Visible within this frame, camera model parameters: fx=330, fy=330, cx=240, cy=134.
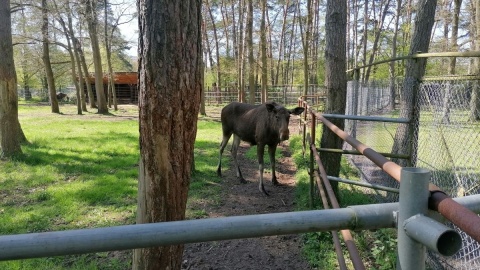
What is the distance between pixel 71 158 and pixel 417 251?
930 cm

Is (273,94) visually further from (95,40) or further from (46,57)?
(46,57)

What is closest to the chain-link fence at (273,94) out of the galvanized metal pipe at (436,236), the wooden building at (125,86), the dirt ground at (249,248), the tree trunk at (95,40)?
the wooden building at (125,86)

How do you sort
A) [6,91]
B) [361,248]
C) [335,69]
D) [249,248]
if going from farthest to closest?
[6,91] → [335,69] → [249,248] → [361,248]

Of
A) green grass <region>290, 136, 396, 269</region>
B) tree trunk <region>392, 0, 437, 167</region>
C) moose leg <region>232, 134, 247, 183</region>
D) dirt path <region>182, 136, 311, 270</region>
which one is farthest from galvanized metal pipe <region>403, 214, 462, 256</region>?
moose leg <region>232, 134, 247, 183</region>

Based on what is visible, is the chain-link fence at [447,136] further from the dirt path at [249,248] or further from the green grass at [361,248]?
the dirt path at [249,248]

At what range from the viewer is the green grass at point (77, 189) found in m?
4.69

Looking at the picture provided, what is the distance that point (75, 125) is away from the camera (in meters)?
15.4

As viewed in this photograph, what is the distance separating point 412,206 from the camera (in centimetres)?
94

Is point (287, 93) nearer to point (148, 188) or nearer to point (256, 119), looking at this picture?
point (256, 119)

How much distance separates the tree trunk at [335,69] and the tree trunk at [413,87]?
965mm

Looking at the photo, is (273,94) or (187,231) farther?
(273,94)

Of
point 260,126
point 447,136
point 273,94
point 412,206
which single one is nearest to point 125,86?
point 273,94

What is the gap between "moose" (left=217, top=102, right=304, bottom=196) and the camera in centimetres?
671

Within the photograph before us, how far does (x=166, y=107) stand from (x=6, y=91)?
325 inches
